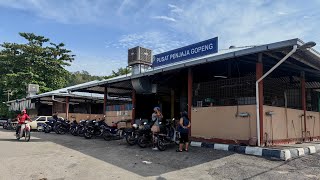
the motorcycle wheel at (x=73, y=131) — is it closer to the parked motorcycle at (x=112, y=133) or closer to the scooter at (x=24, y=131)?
the parked motorcycle at (x=112, y=133)

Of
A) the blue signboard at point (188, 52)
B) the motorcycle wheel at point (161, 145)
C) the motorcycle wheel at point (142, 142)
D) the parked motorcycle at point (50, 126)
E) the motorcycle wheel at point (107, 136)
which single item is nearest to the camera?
the motorcycle wheel at point (161, 145)

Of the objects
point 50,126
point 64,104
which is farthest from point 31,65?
point 50,126

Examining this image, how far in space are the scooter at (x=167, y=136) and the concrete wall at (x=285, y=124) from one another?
3.33 meters

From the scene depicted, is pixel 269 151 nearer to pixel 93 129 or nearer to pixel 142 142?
pixel 142 142

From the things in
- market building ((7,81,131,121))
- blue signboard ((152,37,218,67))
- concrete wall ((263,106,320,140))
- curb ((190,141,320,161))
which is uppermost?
blue signboard ((152,37,218,67))

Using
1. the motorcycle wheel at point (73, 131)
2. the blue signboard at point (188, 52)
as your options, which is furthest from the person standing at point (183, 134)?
the motorcycle wheel at point (73, 131)

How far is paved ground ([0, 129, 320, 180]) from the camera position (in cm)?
728

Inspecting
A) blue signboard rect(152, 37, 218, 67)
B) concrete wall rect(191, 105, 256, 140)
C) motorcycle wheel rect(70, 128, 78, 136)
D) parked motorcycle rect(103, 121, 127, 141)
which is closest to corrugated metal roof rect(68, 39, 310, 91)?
blue signboard rect(152, 37, 218, 67)

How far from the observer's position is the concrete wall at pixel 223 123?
10.5 meters

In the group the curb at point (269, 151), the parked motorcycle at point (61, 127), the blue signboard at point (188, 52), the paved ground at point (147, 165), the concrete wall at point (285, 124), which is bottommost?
the paved ground at point (147, 165)

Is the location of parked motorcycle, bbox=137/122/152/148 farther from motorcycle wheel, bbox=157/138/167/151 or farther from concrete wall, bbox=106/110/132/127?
concrete wall, bbox=106/110/132/127

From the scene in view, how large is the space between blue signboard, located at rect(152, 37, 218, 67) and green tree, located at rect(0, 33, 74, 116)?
23.2m

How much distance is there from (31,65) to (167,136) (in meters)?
27.3

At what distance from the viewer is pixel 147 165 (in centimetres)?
859
